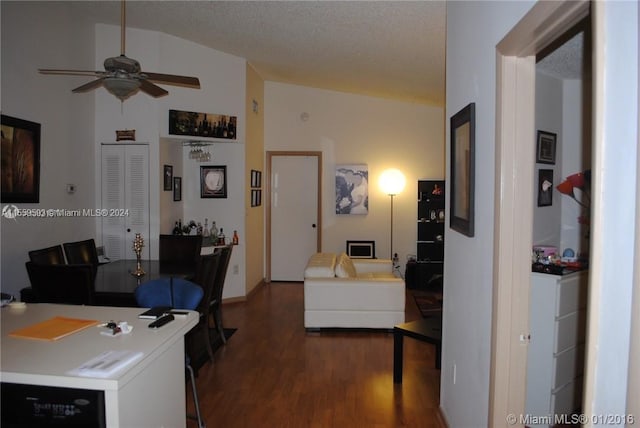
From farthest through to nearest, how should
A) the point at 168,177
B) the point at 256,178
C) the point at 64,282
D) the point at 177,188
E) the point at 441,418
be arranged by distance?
the point at 256,178, the point at 177,188, the point at 168,177, the point at 64,282, the point at 441,418

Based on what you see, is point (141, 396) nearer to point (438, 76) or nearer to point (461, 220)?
point (461, 220)

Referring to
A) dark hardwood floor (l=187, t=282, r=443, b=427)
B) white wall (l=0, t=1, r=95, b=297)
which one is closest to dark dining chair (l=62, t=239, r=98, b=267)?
white wall (l=0, t=1, r=95, b=297)

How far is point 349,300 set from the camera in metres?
4.34

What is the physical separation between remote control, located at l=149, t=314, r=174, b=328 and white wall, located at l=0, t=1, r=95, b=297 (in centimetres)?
254

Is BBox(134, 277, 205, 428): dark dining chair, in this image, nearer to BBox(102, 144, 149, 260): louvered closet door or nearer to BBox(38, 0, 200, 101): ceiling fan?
BBox(38, 0, 200, 101): ceiling fan

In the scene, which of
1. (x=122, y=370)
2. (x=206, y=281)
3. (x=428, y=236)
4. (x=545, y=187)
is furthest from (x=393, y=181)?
(x=122, y=370)

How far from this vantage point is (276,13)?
3.85 metres

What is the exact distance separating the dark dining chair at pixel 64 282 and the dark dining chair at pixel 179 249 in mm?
1353

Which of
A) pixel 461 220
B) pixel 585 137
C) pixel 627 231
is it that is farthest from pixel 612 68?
pixel 585 137

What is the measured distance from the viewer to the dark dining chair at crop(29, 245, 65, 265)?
129 inches

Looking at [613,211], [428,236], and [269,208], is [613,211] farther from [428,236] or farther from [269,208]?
[269,208]

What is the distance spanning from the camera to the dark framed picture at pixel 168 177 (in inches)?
200

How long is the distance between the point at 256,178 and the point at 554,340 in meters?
4.70

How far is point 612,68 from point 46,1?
4.70 m
